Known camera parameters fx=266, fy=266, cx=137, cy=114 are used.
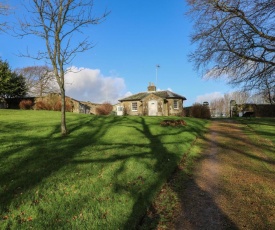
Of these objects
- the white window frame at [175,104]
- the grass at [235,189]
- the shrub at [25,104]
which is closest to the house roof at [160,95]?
the white window frame at [175,104]

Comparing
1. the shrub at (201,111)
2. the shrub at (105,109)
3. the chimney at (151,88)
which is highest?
the chimney at (151,88)

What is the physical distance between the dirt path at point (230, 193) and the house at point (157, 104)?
30.6 meters

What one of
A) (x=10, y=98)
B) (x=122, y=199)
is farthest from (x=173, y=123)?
(x=10, y=98)

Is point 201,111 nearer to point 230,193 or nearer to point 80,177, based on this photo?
point 230,193

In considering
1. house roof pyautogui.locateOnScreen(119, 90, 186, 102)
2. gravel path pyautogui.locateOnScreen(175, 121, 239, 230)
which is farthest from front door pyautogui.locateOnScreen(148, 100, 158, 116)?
gravel path pyautogui.locateOnScreen(175, 121, 239, 230)

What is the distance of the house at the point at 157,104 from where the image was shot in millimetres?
42375

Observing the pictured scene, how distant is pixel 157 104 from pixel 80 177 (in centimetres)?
3568

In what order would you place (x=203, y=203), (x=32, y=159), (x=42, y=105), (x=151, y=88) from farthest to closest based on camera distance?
(x=151, y=88), (x=42, y=105), (x=32, y=159), (x=203, y=203)

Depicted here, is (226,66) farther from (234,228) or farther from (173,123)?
(234,228)

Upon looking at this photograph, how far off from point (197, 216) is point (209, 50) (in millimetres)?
15665

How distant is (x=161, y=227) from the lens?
17.1 feet

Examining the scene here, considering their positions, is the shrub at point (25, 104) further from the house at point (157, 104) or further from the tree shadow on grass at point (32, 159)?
the tree shadow on grass at point (32, 159)

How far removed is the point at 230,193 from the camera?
6.94 meters

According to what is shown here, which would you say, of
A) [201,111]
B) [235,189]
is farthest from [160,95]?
[235,189]
